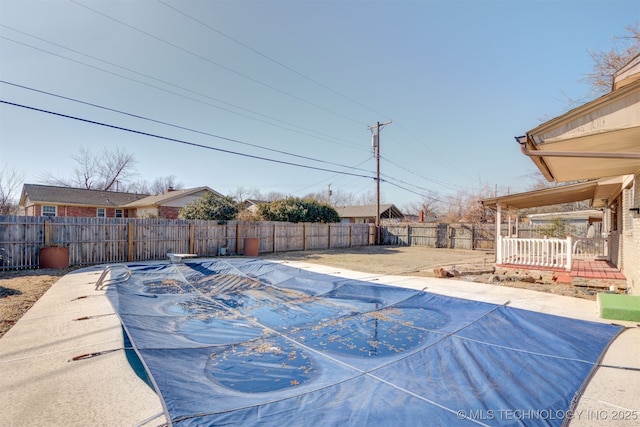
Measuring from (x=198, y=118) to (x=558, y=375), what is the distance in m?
14.8

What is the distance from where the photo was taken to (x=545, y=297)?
22.3 feet

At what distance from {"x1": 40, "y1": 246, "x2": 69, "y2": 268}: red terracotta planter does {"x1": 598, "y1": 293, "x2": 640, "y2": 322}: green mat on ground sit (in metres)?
14.3

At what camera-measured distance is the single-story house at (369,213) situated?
33147mm

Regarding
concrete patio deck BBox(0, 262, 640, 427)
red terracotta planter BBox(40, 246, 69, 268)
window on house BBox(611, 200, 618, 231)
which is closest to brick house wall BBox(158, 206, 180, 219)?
red terracotta planter BBox(40, 246, 69, 268)

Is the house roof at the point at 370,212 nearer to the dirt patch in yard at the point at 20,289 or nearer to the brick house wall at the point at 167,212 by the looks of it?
the brick house wall at the point at 167,212

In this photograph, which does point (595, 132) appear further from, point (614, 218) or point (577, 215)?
point (577, 215)

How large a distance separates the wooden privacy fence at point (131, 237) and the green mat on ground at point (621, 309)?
13309mm

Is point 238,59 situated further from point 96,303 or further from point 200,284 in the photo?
point 96,303

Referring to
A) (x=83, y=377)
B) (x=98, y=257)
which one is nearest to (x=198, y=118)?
(x=98, y=257)

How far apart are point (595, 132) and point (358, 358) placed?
3.84 metres

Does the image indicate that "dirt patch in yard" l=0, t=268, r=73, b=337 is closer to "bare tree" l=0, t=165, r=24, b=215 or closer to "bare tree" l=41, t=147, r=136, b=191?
"bare tree" l=0, t=165, r=24, b=215

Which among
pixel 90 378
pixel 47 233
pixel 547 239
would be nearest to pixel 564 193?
pixel 547 239

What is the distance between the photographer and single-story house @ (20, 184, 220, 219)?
20.0m

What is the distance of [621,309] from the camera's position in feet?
16.4
